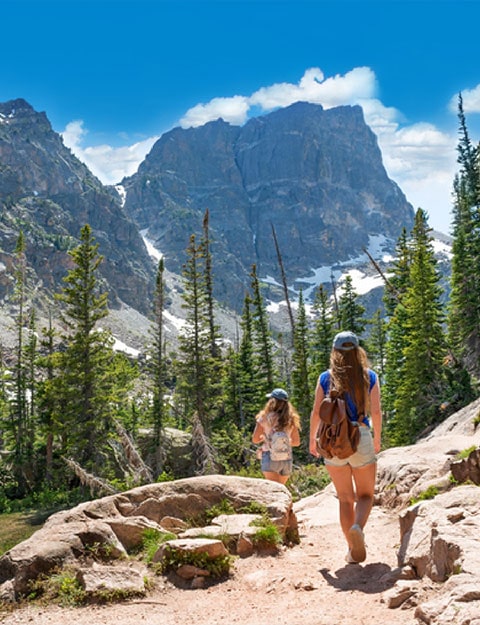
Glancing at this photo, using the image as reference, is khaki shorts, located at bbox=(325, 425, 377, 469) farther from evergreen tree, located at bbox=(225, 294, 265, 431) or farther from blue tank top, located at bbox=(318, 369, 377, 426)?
evergreen tree, located at bbox=(225, 294, 265, 431)

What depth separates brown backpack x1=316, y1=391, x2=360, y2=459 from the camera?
4.88 metres

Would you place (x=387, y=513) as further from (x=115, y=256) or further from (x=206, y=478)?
(x=115, y=256)

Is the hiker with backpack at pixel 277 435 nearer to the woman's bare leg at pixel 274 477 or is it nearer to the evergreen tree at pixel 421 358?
the woman's bare leg at pixel 274 477

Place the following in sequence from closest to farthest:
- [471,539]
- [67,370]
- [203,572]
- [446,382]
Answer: [471,539], [203,572], [446,382], [67,370]

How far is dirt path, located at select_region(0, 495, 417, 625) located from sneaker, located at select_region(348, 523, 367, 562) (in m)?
0.09

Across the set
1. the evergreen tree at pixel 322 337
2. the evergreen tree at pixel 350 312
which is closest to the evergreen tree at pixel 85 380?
the evergreen tree at pixel 322 337

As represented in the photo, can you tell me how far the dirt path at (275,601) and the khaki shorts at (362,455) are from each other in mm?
960

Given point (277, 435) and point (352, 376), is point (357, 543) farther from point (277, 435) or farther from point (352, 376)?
point (277, 435)

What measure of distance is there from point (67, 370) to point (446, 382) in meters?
20.5

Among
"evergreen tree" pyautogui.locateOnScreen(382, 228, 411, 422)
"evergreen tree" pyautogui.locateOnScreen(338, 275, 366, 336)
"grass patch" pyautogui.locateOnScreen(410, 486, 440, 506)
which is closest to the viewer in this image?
"grass patch" pyautogui.locateOnScreen(410, 486, 440, 506)

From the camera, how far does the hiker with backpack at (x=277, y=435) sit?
309 inches

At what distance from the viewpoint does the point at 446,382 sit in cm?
2625

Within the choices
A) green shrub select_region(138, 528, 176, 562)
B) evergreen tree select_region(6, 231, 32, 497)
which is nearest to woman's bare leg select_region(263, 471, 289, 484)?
green shrub select_region(138, 528, 176, 562)

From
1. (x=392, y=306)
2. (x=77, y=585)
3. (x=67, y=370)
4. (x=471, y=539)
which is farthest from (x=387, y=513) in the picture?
(x=392, y=306)
